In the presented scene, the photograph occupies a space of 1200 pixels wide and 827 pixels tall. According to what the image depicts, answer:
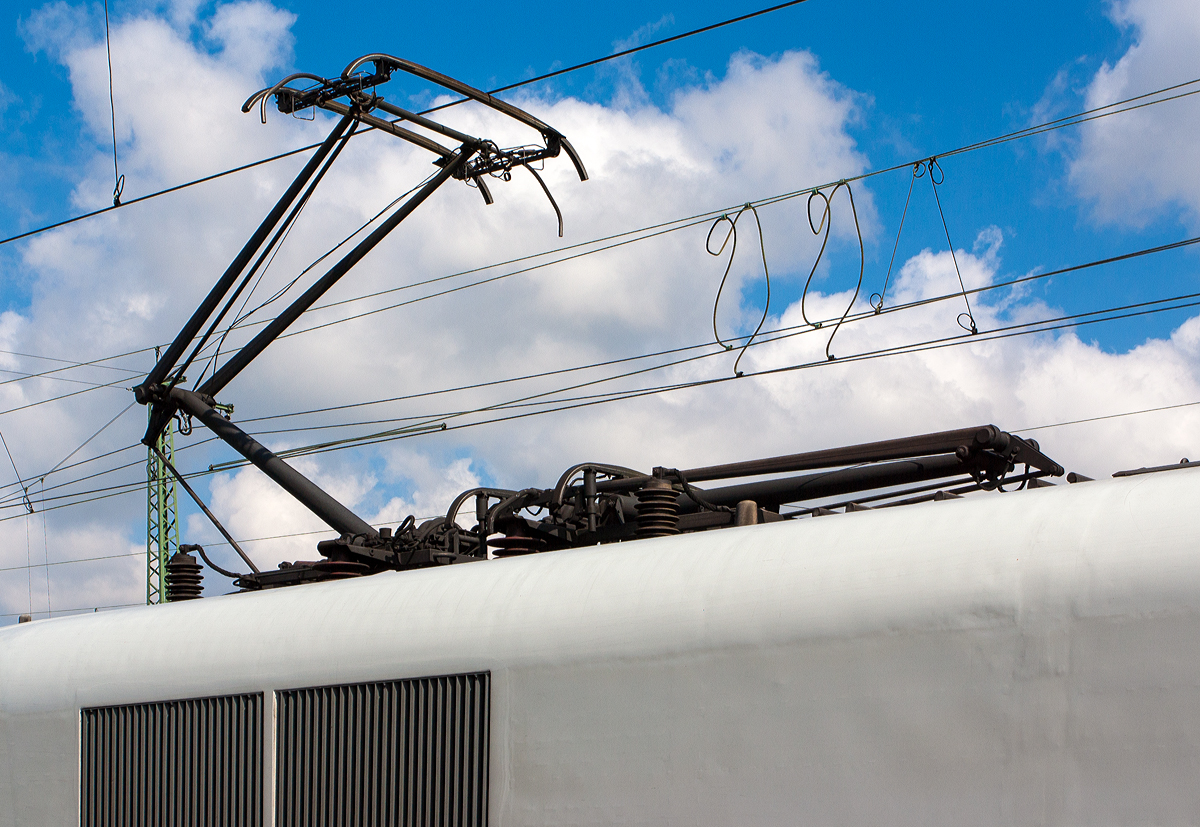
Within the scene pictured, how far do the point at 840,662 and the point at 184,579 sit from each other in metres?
6.51

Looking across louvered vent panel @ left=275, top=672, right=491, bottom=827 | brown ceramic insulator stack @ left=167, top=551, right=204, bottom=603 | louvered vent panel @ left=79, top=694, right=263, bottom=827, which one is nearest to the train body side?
louvered vent panel @ left=275, top=672, right=491, bottom=827

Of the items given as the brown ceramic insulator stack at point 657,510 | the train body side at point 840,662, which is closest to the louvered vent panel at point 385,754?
the train body side at point 840,662

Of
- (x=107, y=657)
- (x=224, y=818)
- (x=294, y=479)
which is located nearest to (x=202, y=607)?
(x=107, y=657)

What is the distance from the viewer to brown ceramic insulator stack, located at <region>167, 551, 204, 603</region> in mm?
9742

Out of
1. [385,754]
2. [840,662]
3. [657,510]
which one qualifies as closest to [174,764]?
[385,754]

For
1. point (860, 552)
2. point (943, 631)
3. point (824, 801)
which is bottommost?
point (824, 801)

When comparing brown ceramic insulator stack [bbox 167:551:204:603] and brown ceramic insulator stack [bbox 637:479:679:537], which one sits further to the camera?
brown ceramic insulator stack [bbox 167:551:204:603]

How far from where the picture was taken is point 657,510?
Answer: 22.1 feet

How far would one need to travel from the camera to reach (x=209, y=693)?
22.4 feet

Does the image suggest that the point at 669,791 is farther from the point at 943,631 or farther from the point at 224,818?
the point at 224,818

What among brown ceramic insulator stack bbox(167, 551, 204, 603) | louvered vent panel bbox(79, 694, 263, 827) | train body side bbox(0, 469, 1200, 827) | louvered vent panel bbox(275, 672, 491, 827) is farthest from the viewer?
brown ceramic insulator stack bbox(167, 551, 204, 603)

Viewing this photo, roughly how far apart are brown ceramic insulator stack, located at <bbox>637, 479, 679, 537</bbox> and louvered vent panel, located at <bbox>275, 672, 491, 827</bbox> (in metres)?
1.36

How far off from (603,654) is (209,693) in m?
2.59

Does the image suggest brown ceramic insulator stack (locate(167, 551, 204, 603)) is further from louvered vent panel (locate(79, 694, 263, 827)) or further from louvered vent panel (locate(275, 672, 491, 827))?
louvered vent panel (locate(275, 672, 491, 827))
